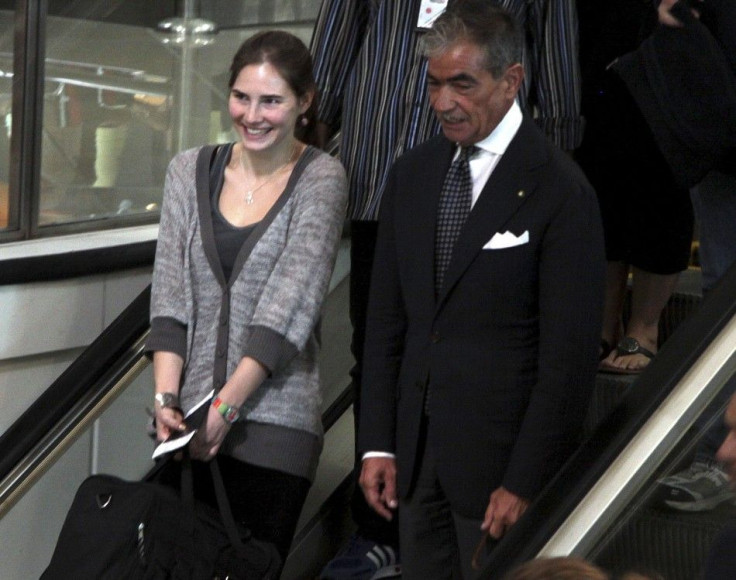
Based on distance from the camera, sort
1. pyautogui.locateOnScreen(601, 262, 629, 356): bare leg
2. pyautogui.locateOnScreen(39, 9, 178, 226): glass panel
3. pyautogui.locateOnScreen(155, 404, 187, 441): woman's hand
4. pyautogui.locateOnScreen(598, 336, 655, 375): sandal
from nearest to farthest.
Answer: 1. pyautogui.locateOnScreen(155, 404, 187, 441): woman's hand
2. pyautogui.locateOnScreen(598, 336, 655, 375): sandal
3. pyautogui.locateOnScreen(601, 262, 629, 356): bare leg
4. pyautogui.locateOnScreen(39, 9, 178, 226): glass panel

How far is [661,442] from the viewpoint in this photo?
7.32 feet

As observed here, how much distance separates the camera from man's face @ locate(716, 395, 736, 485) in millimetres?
1835

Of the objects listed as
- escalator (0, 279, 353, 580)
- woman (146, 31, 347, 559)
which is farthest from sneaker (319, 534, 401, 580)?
woman (146, 31, 347, 559)

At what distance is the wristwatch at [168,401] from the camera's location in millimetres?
2926

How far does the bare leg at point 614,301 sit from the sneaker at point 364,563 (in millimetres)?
932

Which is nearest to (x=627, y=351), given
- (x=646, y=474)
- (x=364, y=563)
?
(x=364, y=563)

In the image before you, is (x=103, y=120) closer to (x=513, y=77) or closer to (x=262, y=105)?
(x=262, y=105)

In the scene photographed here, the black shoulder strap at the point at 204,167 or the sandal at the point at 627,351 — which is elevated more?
the black shoulder strap at the point at 204,167

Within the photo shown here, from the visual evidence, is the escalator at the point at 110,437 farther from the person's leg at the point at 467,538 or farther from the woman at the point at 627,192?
the person's leg at the point at 467,538

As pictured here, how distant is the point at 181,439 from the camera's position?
280 centimetres

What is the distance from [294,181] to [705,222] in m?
0.98

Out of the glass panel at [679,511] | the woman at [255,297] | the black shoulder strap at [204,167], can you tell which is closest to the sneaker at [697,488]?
the glass panel at [679,511]

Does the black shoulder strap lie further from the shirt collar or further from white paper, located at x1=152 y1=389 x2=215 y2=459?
the shirt collar

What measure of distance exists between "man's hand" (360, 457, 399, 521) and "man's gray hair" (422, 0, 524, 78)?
31.1 inches
